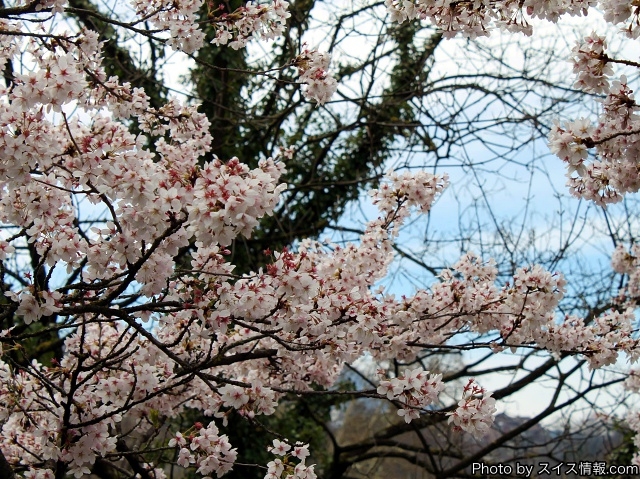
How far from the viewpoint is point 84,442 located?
2.66m

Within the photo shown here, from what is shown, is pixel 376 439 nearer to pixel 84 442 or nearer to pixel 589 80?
pixel 84 442

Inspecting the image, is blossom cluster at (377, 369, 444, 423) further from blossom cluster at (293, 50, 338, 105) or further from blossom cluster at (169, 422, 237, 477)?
blossom cluster at (293, 50, 338, 105)

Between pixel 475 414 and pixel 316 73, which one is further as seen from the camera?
pixel 316 73

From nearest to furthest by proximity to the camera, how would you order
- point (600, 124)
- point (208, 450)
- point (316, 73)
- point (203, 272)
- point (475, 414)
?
point (203, 272) < point (475, 414) < point (600, 124) < point (208, 450) < point (316, 73)

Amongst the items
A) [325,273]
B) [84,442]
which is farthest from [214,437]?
[325,273]

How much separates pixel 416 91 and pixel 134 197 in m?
4.81

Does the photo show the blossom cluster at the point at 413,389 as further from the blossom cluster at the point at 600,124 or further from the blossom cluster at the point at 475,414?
the blossom cluster at the point at 600,124

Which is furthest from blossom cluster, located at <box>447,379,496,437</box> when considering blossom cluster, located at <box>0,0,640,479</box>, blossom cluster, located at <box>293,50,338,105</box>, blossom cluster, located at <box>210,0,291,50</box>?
blossom cluster, located at <box>210,0,291,50</box>

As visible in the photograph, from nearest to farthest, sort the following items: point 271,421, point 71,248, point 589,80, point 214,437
Result: point 71,248
point 589,80
point 214,437
point 271,421

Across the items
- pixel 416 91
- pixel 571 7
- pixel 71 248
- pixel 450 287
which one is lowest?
pixel 71 248

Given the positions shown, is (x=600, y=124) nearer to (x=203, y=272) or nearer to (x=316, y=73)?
(x=316, y=73)

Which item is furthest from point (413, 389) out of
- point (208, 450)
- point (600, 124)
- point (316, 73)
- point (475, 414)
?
point (316, 73)

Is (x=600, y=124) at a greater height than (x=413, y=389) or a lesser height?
greater

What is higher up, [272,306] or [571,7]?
[571,7]
